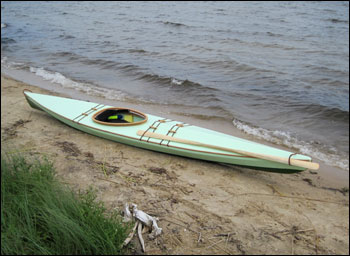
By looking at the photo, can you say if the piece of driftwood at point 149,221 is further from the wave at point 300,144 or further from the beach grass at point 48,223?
the wave at point 300,144

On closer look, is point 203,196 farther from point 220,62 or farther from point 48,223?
point 220,62

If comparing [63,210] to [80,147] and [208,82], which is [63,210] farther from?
[208,82]

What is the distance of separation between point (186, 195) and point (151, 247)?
3.51ft

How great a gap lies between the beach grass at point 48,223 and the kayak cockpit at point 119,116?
2668 millimetres

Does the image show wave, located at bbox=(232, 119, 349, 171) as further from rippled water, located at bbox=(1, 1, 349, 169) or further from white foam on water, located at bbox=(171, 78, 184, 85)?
white foam on water, located at bbox=(171, 78, 184, 85)

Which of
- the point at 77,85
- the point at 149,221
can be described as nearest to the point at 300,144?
the point at 149,221

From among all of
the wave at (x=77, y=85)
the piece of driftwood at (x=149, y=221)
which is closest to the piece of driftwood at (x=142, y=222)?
the piece of driftwood at (x=149, y=221)

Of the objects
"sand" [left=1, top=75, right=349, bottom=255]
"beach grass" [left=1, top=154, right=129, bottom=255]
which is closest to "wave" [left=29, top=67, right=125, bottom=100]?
"sand" [left=1, top=75, right=349, bottom=255]

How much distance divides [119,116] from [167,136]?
1.14 meters

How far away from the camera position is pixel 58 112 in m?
5.64

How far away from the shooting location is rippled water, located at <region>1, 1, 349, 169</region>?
6.74 metres

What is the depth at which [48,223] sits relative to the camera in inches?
92.4

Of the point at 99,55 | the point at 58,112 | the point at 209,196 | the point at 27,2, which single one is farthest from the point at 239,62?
the point at 27,2

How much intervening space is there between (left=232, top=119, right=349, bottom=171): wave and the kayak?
1.39m
